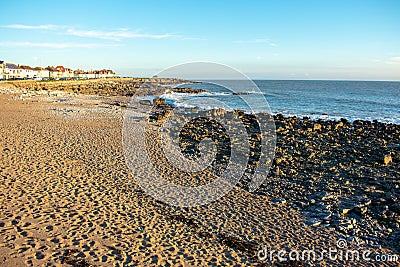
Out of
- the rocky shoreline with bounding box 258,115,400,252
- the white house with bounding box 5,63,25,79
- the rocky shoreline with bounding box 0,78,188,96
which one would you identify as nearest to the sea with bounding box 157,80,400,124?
the rocky shoreline with bounding box 258,115,400,252

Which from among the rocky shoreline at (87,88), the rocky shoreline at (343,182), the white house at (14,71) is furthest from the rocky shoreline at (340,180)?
the white house at (14,71)

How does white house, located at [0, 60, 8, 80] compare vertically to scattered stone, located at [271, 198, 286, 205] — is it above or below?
above

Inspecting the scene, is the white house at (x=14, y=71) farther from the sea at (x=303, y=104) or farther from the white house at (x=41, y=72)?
the sea at (x=303, y=104)

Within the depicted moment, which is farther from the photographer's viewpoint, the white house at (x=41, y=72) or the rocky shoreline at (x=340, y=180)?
the white house at (x=41, y=72)

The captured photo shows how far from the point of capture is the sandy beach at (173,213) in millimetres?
6059

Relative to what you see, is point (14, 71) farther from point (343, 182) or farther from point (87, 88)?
point (343, 182)

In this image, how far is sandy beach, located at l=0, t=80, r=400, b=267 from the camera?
606 cm

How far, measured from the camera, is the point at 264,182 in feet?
34.9

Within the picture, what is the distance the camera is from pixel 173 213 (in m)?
7.92

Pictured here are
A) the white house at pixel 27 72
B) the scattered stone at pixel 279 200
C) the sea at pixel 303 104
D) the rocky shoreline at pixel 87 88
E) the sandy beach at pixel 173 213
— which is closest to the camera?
the sandy beach at pixel 173 213

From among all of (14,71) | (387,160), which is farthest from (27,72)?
(387,160)

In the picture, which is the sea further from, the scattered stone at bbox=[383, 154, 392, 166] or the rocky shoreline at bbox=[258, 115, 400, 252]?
the scattered stone at bbox=[383, 154, 392, 166]

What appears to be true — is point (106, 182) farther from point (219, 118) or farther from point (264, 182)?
point (219, 118)

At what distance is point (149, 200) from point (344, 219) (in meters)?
5.23
